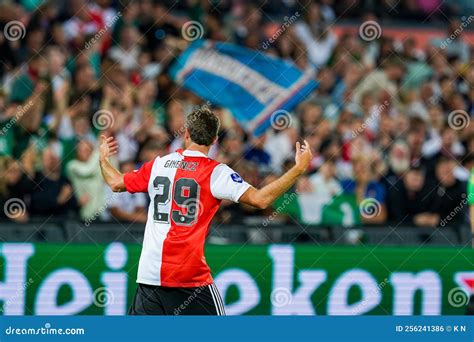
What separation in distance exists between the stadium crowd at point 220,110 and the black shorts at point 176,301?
10.9 feet

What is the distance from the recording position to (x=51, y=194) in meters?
11.4

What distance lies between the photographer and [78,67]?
1295cm

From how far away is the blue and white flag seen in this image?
43.3 feet

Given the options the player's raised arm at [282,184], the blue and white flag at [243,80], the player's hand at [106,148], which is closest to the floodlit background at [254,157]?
the blue and white flag at [243,80]

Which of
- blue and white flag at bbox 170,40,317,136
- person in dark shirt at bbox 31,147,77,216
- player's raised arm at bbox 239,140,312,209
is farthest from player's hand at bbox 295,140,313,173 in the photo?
blue and white flag at bbox 170,40,317,136

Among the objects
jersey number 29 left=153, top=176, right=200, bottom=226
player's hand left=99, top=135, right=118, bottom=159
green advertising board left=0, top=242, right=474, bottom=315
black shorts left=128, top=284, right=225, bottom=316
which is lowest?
green advertising board left=0, top=242, right=474, bottom=315

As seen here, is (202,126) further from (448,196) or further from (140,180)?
(448,196)

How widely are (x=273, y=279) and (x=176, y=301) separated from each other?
3399 millimetres

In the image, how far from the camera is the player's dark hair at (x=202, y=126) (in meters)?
7.68

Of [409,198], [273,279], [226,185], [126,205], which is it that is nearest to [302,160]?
[226,185]

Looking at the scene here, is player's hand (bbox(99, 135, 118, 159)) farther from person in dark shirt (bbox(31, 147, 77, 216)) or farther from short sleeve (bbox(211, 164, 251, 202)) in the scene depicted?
person in dark shirt (bbox(31, 147, 77, 216))

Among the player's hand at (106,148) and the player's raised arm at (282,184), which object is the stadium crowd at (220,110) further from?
the player's raised arm at (282,184)

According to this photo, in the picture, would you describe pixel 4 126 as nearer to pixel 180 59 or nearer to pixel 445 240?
pixel 180 59
